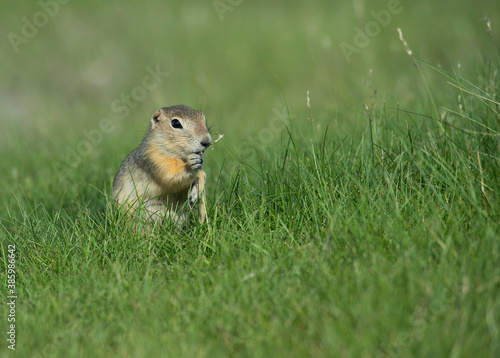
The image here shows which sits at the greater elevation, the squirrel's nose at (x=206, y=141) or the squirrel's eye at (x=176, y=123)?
the squirrel's eye at (x=176, y=123)

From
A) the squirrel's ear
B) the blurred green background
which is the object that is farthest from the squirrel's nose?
the blurred green background

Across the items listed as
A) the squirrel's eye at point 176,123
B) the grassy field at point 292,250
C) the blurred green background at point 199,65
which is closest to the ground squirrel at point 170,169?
the squirrel's eye at point 176,123

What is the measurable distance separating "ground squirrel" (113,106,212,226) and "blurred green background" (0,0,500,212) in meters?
1.12

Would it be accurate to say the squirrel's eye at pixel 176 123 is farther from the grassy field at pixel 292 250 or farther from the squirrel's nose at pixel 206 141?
the grassy field at pixel 292 250

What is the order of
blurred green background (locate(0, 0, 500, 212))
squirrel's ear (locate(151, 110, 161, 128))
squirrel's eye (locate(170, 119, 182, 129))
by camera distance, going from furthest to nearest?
1. blurred green background (locate(0, 0, 500, 212))
2. squirrel's ear (locate(151, 110, 161, 128))
3. squirrel's eye (locate(170, 119, 182, 129))

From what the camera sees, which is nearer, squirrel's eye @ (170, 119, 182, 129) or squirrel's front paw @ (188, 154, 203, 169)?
squirrel's front paw @ (188, 154, 203, 169)

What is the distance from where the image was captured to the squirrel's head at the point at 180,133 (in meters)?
3.85

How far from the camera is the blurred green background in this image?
635cm

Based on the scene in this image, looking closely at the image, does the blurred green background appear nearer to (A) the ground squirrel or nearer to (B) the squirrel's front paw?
(A) the ground squirrel

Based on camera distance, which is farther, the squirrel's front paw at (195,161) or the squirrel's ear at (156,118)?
the squirrel's ear at (156,118)

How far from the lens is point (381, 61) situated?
788cm

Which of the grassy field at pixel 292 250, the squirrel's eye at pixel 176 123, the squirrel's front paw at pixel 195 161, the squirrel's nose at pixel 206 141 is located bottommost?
the grassy field at pixel 292 250

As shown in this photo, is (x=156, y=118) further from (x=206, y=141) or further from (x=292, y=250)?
(x=292, y=250)

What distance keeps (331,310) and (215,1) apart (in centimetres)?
929
